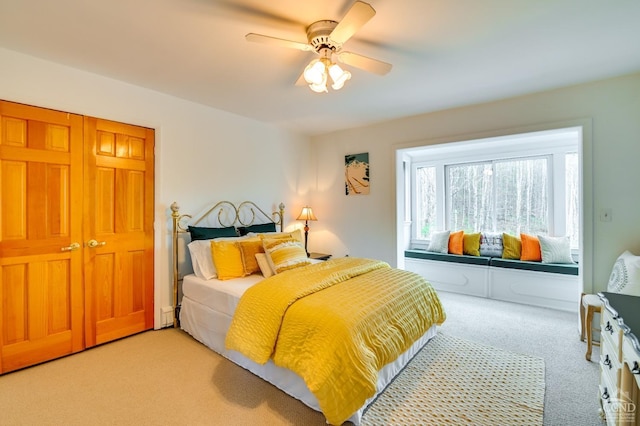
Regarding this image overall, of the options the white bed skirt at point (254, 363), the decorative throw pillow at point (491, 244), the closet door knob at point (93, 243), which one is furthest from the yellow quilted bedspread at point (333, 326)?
the decorative throw pillow at point (491, 244)

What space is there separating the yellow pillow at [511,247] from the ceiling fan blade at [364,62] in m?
3.46

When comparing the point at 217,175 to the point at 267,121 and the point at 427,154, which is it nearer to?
the point at 267,121

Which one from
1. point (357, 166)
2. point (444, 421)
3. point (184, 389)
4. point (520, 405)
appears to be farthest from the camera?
point (357, 166)

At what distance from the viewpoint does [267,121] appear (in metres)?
4.14

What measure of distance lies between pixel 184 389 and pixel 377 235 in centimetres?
299

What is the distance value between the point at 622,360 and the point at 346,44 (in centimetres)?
244

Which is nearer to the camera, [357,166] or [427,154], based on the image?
[357,166]

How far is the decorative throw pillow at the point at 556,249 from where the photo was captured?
3.84m

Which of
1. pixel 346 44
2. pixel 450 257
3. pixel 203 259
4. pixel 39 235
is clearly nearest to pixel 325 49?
pixel 346 44

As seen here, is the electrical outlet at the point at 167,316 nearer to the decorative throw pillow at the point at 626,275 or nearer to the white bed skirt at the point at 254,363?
the white bed skirt at the point at 254,363

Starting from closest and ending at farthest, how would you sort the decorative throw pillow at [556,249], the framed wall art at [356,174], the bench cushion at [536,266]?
the bench cushion at [536,266] < the decorative throw pillow at [556,249] < the framed wall art at [356,174]

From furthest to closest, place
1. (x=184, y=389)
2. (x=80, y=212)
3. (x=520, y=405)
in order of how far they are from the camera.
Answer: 1. (x=80, y=212)
2. (x=184, y=389)
3. (x=520, y=405)

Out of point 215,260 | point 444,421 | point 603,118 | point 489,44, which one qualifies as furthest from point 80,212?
point 603,118

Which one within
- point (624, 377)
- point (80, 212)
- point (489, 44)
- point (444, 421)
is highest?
point (489, 44)
